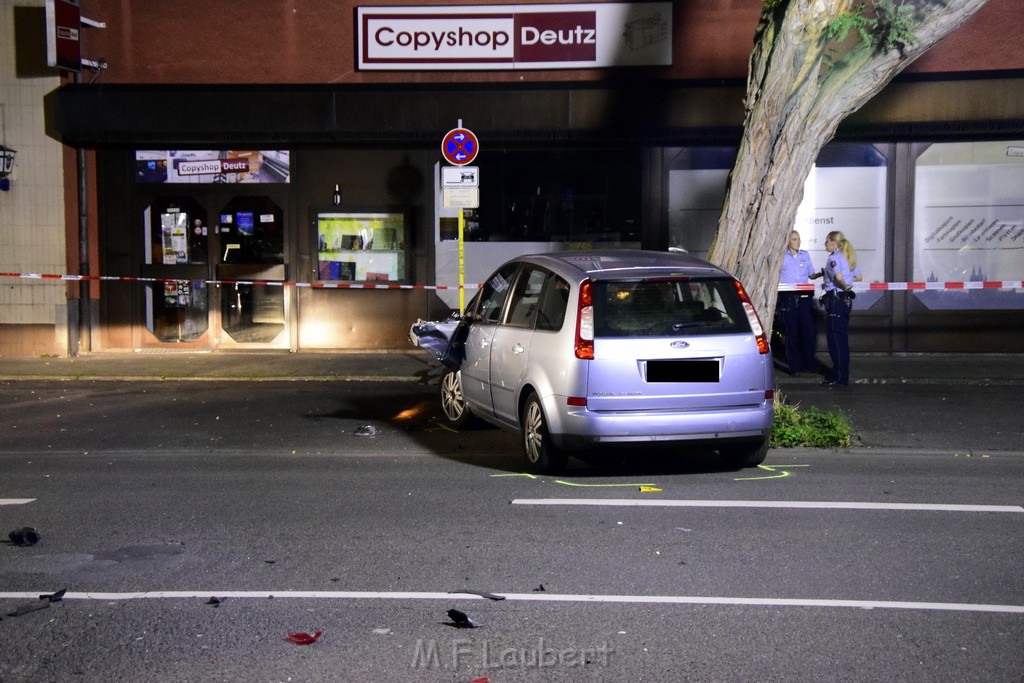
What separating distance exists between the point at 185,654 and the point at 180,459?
16.6 ft

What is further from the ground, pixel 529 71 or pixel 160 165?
pixel 529 71

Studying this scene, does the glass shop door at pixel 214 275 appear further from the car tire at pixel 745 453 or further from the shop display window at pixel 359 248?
the car tire at pixel 745 453

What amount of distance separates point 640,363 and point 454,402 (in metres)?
3.35

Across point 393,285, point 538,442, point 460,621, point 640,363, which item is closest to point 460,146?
point 393,285

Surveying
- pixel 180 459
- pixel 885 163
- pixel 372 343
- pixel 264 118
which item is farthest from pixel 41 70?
pixel 885 163

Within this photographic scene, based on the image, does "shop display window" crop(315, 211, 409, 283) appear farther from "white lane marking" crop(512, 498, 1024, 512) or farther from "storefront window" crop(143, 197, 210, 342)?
"white lane marking" crop(512, 498, 1024, 512)

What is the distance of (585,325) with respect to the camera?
8500mm

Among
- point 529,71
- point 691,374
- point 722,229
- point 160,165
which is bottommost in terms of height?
point 691,374

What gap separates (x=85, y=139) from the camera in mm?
17359

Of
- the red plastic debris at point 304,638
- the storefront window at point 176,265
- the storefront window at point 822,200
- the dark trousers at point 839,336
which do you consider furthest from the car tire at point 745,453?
the storefront window at point 176,265

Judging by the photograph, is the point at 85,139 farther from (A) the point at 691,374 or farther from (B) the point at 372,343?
(A) the point at 691,374

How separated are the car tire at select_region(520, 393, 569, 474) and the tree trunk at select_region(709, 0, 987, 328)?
307 cm

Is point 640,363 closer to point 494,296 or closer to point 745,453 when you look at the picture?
point 745,453

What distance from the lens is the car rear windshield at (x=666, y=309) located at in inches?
336
